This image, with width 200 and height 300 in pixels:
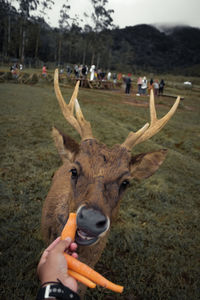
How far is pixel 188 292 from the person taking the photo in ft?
11.4

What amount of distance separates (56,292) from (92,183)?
1.12 metres

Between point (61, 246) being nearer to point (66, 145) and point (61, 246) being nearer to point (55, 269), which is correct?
point (55, 269)

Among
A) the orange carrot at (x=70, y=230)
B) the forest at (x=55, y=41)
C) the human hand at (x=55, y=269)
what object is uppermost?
the forest at (x=55, y=41)

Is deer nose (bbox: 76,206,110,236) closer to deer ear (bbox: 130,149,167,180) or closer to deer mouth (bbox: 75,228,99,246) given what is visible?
deer mouth (bbox: 75,228,99,246)

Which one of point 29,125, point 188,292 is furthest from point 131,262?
point 29,125

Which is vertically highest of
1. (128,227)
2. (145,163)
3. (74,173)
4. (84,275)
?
(145,163)

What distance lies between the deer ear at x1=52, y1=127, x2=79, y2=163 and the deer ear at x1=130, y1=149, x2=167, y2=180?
0.86 metres

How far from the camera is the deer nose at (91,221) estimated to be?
1916mm

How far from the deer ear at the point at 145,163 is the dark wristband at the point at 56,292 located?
71.0 inches

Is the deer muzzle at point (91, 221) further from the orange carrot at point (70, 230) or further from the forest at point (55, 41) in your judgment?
the forest at point (55, 41)

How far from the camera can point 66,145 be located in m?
2.85

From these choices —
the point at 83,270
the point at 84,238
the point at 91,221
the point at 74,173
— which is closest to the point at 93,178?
the point at 74,173

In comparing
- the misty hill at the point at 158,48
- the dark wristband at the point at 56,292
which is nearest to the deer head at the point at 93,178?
the dark wristband at the point at 56,292

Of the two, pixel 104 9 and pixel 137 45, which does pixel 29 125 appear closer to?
pixel 104 9
